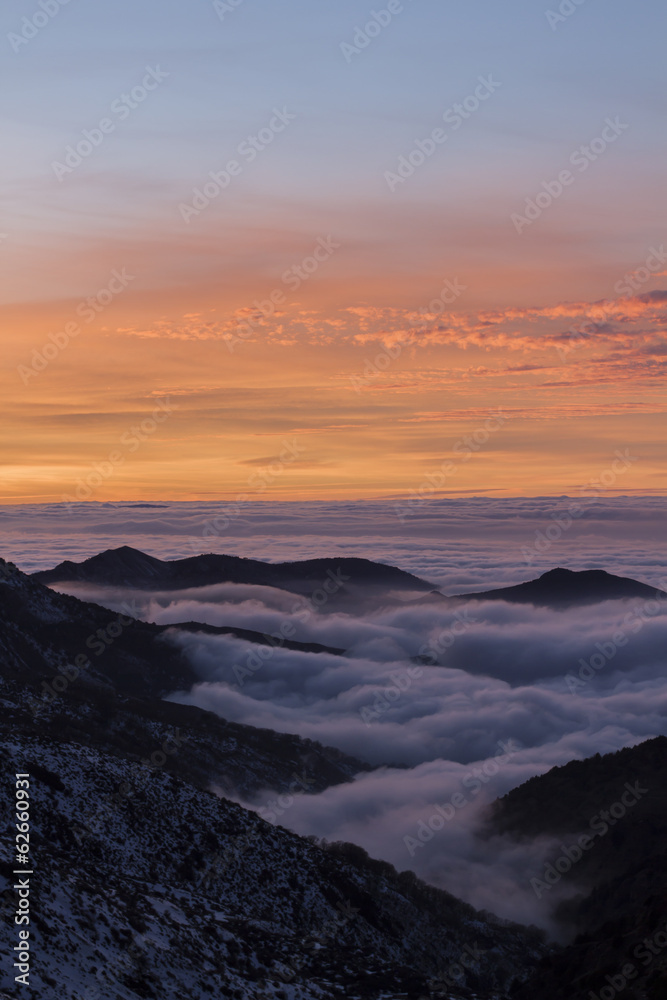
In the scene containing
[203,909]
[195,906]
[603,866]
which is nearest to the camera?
[203,909]

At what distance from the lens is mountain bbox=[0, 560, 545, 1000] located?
57.7 meters

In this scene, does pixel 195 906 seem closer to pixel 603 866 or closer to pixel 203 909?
pixel 203 909

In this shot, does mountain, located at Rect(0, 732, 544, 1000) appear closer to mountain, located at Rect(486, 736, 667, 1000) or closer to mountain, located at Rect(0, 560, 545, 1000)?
mountain, located at Rect(0, 560, 545, 1000)

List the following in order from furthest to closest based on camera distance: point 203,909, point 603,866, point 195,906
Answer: point 603,866, point 195,906, point 203,909

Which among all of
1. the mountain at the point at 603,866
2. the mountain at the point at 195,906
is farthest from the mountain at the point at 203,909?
the mountain at the point at 603,866

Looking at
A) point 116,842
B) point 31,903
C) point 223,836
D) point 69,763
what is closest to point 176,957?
point 31,903

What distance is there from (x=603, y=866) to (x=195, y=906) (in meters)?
94.0

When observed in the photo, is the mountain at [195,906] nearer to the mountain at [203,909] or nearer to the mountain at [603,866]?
the mountain at [203,909]

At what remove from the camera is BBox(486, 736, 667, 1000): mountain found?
69.0 meters

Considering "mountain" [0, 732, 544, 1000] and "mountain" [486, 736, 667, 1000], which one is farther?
"mountain" [486, 736, 667, 1000]

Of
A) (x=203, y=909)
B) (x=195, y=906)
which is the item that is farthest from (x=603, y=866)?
(x=195, y=906)

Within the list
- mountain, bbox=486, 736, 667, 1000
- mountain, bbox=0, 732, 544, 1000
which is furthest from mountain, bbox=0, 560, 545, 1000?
mountain, bbox=486, 736, 667, 1000

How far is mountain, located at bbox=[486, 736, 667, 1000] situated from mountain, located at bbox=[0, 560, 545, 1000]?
9.91 m

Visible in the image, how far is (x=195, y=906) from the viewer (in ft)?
242
